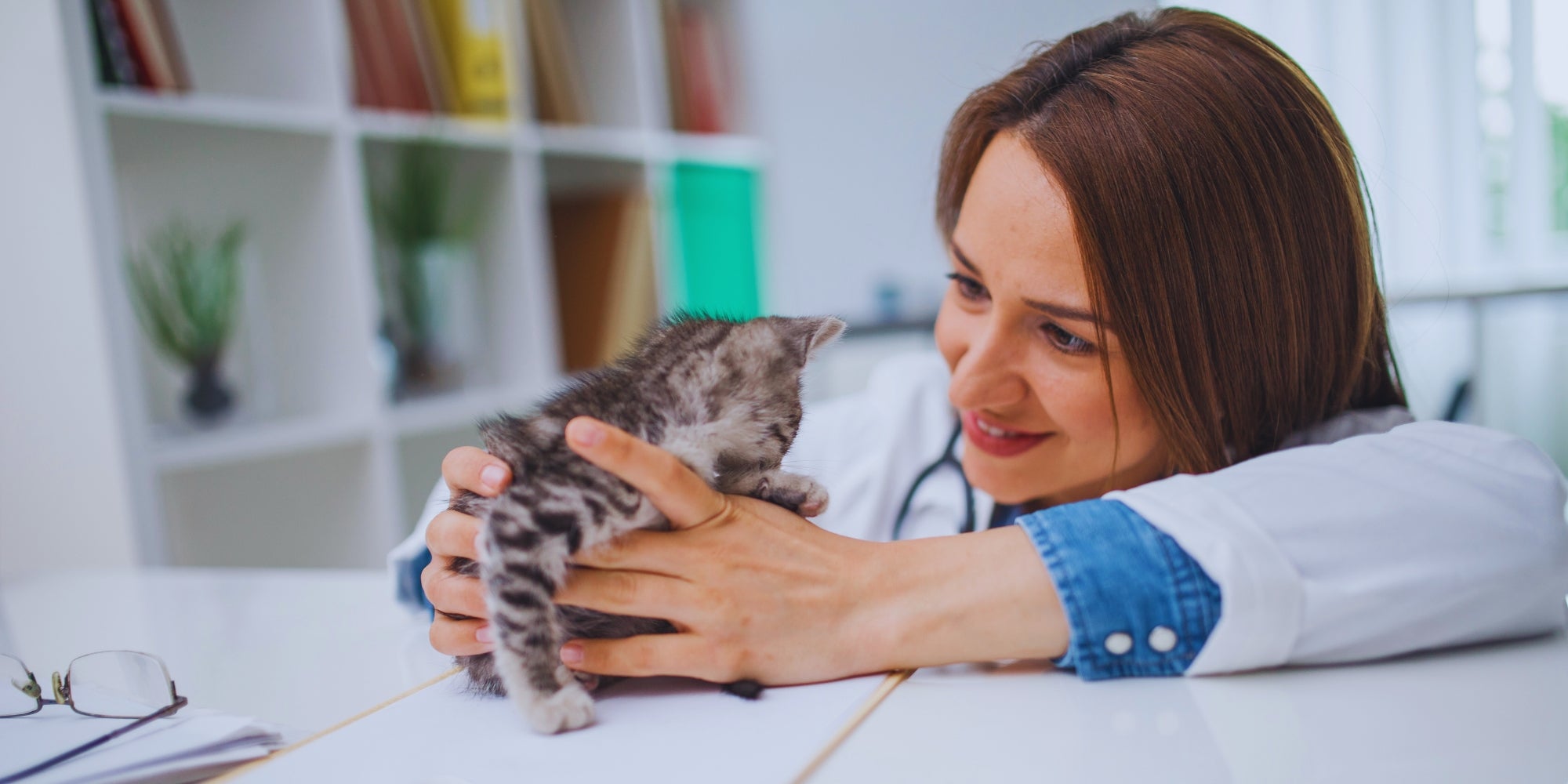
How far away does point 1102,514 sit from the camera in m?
0.76

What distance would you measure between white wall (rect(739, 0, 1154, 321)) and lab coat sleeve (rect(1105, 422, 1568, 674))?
203cm

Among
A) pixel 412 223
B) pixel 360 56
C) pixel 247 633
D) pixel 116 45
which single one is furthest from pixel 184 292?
pixel 247 633

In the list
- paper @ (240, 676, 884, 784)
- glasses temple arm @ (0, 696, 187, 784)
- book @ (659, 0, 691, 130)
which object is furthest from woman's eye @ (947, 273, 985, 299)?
book @ (659, 0, 691, 130)

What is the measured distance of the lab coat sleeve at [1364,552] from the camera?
2.32 ft

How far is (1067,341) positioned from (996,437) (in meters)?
0.17

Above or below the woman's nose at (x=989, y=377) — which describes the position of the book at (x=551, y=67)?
above

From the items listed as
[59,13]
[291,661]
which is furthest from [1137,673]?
[59,13]

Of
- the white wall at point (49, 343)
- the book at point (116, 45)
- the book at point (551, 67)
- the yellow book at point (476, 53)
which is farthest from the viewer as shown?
the book at point (551, 67)

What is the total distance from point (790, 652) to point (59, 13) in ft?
5.68

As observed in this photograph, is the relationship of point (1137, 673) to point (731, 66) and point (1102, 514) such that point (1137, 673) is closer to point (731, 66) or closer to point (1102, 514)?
point (1102, 514)

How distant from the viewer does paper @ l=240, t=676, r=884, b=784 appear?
60 centimetres

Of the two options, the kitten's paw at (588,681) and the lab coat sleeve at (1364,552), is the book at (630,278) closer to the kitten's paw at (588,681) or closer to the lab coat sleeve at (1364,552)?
the kitten's paw at (588,681)

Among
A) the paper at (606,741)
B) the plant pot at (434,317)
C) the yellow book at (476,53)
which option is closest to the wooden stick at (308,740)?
the paper at (606,741)

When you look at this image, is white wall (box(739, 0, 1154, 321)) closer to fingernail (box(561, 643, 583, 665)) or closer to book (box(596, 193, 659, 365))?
book (box(596, 193, 659, 365))
